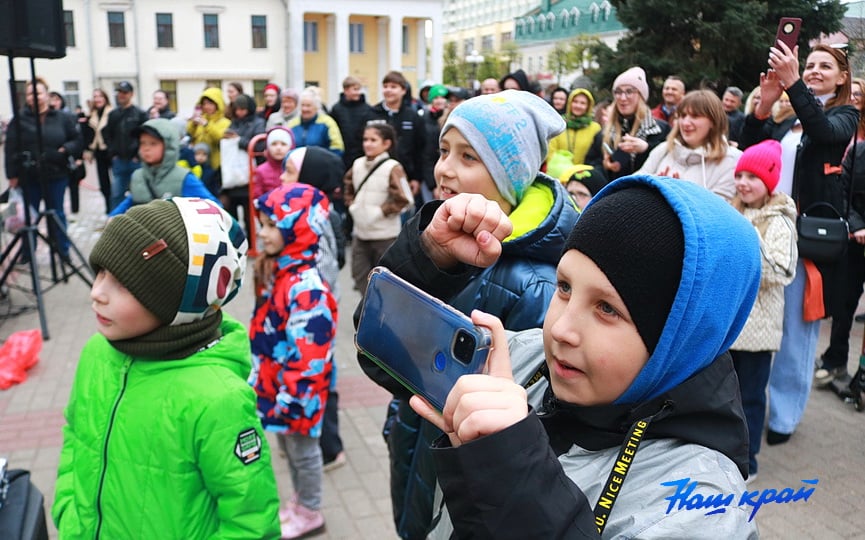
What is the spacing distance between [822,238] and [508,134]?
301 centimetres

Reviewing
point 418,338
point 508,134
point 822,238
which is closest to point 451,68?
point 822,238

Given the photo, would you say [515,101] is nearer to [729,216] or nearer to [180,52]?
[729,216]

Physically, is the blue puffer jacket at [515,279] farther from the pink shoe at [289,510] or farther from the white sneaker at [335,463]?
the white sneaker at [335,463]

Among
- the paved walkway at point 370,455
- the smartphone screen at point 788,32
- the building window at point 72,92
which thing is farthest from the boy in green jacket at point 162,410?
the building window at point 72,92

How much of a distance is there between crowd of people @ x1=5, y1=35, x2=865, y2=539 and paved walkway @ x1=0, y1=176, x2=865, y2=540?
185 millimetres

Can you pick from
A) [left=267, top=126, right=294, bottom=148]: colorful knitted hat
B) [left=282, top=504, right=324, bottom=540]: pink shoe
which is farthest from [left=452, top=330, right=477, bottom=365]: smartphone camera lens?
[left=267, top=126, right=294, bottom=148]: colorful knitted hat

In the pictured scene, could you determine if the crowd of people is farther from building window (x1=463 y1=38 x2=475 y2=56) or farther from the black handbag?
building window (x1=463 y1=38 x2=475 y2=56)

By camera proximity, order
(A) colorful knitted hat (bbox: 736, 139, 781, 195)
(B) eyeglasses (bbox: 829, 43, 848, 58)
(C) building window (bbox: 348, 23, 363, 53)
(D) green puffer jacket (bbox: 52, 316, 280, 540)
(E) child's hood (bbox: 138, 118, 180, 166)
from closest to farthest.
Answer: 1. (D) green puffer jacket (bbox: 52, 316, 280, 540)
2. (A) colorful knitted hat (bbox: 736, 139, 781, 195)
3. (B) eyeglasses (bbox: 829, 43, 848, 58)
4. (E) child's hood (bbox: 138, 118, 180, 166)
5. (C) building window (bbox: 348, 23, 363, 53)

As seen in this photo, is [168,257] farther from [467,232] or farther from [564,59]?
[564,59]

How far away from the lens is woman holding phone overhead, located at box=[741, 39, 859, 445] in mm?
4172

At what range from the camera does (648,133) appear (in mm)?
5738

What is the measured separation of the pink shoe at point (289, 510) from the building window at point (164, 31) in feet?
154

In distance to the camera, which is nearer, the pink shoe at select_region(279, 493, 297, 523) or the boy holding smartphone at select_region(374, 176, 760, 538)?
the boy holding smartphone at select_region(374, 176, 760, 538)

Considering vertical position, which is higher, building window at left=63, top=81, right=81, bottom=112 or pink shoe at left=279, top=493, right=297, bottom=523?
building window at left=63, top=81, right=81, bottom=112
